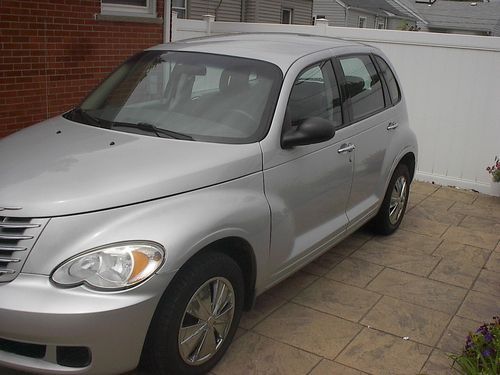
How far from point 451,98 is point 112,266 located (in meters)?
6.15

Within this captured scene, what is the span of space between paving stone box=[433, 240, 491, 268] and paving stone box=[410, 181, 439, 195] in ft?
6.09

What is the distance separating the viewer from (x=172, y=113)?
3.76 m

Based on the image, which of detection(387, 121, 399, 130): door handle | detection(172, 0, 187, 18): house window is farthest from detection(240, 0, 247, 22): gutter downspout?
detection(387, 121, 399, 130): door handle

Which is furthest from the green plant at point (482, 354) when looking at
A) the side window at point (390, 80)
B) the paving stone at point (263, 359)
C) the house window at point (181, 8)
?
the house window at point (181, 8)

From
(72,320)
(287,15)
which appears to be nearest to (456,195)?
(72,320)

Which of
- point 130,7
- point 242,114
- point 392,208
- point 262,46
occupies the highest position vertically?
point 130,7

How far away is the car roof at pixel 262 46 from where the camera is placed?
404 cm

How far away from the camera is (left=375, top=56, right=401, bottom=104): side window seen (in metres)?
5.49

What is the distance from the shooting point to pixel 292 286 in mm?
4539

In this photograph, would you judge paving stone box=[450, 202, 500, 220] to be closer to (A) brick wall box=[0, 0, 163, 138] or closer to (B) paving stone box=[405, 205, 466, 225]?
(B) paving stone box=[405, 205, 466, 225]

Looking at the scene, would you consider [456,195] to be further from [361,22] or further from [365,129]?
[361,22]

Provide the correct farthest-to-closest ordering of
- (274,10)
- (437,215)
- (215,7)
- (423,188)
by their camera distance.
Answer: (274,10), (215,7), (423,188), (437,215)

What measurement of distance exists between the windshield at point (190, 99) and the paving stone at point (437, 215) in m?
3.37

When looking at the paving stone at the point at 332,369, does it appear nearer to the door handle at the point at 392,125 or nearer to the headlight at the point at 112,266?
the headlight at the point at 112,266
